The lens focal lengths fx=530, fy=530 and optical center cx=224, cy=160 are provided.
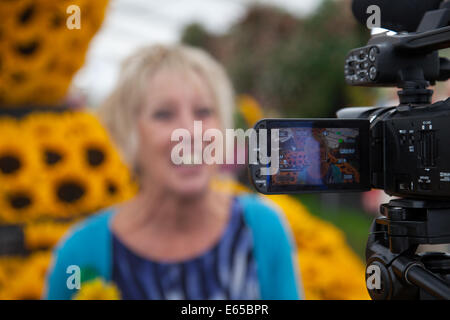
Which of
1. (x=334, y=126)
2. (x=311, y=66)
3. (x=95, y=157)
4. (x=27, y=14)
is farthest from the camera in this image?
(x=311, y=66)

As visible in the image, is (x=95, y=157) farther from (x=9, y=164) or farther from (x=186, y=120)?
(x=186, y=120)

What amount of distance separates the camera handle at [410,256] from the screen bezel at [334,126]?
2.4 inches

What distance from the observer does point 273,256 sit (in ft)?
4.19

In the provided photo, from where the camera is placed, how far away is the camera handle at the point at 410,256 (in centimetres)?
70

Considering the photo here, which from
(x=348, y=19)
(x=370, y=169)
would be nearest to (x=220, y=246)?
(x=370, y=169)

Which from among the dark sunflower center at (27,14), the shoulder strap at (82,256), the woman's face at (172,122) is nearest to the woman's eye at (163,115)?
the woman's face at (172,122)

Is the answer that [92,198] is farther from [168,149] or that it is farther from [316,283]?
[316,283]

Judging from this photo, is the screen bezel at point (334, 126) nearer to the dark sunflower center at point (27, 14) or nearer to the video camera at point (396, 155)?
the video camera at point (396, 155)

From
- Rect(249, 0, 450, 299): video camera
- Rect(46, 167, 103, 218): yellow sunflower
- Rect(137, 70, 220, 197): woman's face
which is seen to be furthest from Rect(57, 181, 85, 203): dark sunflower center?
Rect(249, 0, 450, 299): video camera

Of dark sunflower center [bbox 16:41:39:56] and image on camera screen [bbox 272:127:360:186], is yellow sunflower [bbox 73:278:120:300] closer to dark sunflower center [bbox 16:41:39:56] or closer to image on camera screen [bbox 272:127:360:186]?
image on camera screen [bbox 272:127:360:186]

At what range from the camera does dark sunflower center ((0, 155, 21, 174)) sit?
4.85 feet

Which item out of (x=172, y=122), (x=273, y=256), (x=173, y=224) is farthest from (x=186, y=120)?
(x=273, y=256)

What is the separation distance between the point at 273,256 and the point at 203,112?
0.39m

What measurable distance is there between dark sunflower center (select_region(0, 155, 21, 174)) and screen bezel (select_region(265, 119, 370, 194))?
101 cm
